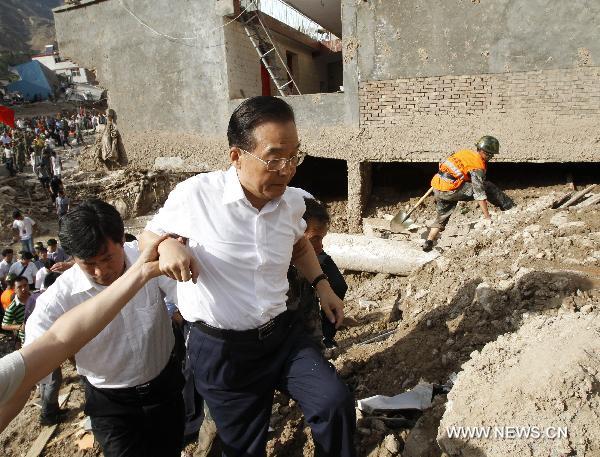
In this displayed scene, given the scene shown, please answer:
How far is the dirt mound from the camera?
1.86 m

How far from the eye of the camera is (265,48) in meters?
10.8

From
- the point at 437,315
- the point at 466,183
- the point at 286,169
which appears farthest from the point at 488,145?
the point at 286,169

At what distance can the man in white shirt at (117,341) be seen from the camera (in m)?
2.18

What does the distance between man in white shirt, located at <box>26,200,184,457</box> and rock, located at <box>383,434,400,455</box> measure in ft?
4.09

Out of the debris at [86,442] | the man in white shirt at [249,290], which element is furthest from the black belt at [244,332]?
the debris at [86,442]

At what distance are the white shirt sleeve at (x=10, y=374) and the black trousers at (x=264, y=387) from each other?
2.61 ft

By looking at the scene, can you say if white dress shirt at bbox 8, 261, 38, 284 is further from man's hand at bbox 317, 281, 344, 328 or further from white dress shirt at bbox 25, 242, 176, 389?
man's hand at bbox 317, 281, 344, 328

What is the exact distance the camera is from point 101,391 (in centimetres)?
237

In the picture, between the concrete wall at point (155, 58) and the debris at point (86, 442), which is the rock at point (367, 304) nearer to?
the debris at point (86, 442)

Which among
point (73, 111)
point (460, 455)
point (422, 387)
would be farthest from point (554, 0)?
point (73, 111)

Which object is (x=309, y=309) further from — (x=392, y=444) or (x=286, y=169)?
(x=286, y=169)

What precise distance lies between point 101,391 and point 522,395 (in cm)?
214

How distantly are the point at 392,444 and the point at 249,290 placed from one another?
1.26 meters

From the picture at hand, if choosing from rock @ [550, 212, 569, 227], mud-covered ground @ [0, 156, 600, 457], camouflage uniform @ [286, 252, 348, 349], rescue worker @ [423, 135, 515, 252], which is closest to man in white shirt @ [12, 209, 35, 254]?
mud-covered ground @ [0, 156, 600, 457]
